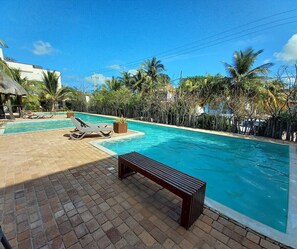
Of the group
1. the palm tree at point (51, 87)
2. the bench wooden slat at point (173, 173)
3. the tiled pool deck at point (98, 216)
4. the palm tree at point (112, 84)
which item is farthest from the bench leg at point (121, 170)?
the palm tree at point (112, 84)

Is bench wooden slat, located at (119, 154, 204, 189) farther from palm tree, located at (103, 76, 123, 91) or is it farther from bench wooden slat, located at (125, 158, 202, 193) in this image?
palm tree, located at (103, 76, 123, 91)

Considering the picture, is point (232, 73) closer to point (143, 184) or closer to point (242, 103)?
point (242, 103)

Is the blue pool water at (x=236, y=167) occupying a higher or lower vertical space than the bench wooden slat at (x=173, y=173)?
lower

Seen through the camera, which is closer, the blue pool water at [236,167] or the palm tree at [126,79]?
the blue pool water at [236,167]

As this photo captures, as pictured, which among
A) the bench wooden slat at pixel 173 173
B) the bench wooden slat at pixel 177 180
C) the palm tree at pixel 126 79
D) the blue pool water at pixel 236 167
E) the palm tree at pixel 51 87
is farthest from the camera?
the palm tree at pixel 126 79

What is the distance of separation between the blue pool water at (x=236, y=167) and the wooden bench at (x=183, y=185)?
1.57m

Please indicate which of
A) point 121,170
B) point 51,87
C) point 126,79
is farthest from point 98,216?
point 126,79

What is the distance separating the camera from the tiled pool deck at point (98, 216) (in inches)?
77.2

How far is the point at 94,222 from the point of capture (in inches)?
88.4

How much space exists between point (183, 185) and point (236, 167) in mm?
4116

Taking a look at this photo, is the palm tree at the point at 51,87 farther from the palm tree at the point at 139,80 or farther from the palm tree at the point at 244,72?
the palm tree at the point at 244,72

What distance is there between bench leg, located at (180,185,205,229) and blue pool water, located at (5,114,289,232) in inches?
61.7

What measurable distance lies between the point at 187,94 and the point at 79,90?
22.2 meters

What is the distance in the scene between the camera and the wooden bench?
2146 millimetres
